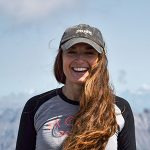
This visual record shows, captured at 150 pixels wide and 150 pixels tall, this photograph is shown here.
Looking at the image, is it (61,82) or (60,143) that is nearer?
(60,143)

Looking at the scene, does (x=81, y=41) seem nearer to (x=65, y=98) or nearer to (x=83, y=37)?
(x=83, y=37)

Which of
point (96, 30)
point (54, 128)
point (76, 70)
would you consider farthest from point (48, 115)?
point (96, 30)

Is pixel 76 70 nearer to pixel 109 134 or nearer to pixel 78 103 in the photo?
pixel 78 103

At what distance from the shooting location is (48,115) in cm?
732

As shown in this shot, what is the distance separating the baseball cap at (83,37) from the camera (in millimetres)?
6957

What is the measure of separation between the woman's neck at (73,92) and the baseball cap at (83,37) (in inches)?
25.2

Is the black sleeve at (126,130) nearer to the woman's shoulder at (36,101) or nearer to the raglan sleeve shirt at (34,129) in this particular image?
the raglan sleeve shirt at (34,129)

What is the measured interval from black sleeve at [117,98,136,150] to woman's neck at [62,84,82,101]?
65 centimetres

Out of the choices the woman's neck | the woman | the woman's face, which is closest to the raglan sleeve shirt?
the woman

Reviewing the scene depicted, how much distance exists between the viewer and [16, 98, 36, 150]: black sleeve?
742cm

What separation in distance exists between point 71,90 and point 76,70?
1.39 ft

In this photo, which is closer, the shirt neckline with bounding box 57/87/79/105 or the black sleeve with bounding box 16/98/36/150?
the shirt neckline with bounding box 57/87/79/105

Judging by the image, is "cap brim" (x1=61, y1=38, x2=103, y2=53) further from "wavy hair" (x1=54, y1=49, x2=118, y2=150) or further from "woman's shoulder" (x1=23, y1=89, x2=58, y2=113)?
"woman's shoulder" (x1=23, y1=89, x2=58, y2=113)

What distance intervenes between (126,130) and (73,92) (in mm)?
1005
